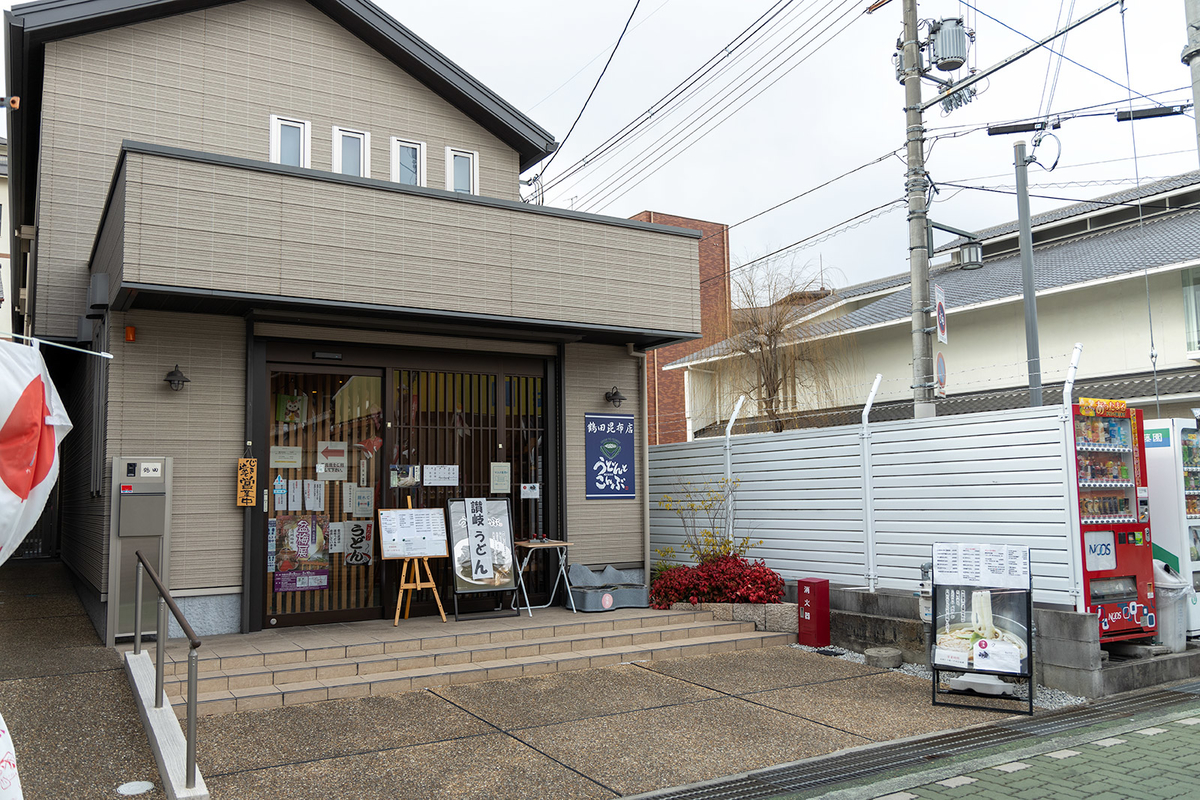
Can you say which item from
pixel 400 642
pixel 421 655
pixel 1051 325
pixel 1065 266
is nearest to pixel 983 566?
pixel 421 655

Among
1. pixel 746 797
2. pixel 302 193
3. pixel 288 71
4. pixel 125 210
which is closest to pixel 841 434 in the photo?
pixel 746 797

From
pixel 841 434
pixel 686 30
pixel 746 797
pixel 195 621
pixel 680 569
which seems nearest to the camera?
pixel 746 797

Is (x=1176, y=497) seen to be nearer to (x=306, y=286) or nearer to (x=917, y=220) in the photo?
(x=917, y=220)

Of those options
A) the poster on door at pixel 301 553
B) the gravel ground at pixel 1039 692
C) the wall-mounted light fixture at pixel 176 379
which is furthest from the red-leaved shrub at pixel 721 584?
the wall-mounted light fixture at pixel 176 379

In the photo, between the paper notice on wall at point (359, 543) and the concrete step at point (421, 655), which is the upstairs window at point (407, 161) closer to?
the paper notice on wall at point (359, 543)

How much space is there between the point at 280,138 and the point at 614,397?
5.19m

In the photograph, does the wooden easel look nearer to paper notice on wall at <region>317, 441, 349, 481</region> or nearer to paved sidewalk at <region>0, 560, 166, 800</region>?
paper notice on wall at <region>317, 441, 349, 481</region>

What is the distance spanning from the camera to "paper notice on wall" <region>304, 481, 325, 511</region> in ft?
27.9

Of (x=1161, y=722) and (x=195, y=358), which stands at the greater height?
(x=195, y=358)

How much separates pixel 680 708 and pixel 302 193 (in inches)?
224

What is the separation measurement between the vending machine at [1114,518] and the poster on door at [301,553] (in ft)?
23.1

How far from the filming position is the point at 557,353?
10.1m

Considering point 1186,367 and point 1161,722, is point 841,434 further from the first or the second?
point 1186,367

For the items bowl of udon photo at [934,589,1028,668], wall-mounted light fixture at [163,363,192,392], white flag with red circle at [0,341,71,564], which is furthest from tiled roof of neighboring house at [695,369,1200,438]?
white flag with red circle at [0,341,71,564]
